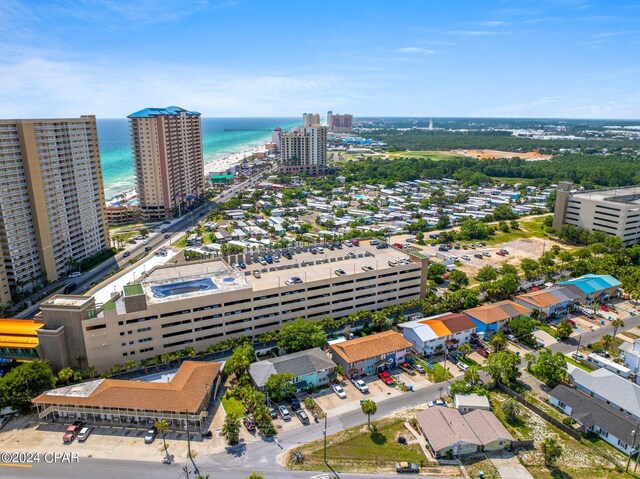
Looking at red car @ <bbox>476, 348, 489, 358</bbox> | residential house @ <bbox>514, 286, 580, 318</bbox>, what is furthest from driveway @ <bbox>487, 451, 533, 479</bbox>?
residential house @ <bbox>514, 286, 580, 318</bbox>

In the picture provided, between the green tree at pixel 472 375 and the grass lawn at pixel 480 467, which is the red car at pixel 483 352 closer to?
the green tree at pixel 472 375

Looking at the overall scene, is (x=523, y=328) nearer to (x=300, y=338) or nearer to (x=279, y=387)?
(x=300, y=338)

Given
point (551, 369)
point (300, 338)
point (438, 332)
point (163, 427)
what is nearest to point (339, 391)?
point (300, 338)

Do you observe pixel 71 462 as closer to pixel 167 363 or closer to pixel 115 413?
pixel 115 413

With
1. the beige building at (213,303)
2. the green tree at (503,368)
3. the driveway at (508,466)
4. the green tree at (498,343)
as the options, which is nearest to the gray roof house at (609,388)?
the green tree at (503,368)

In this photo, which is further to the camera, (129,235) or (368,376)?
(129,235)

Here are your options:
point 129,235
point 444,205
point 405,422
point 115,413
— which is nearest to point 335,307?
point 405,422
